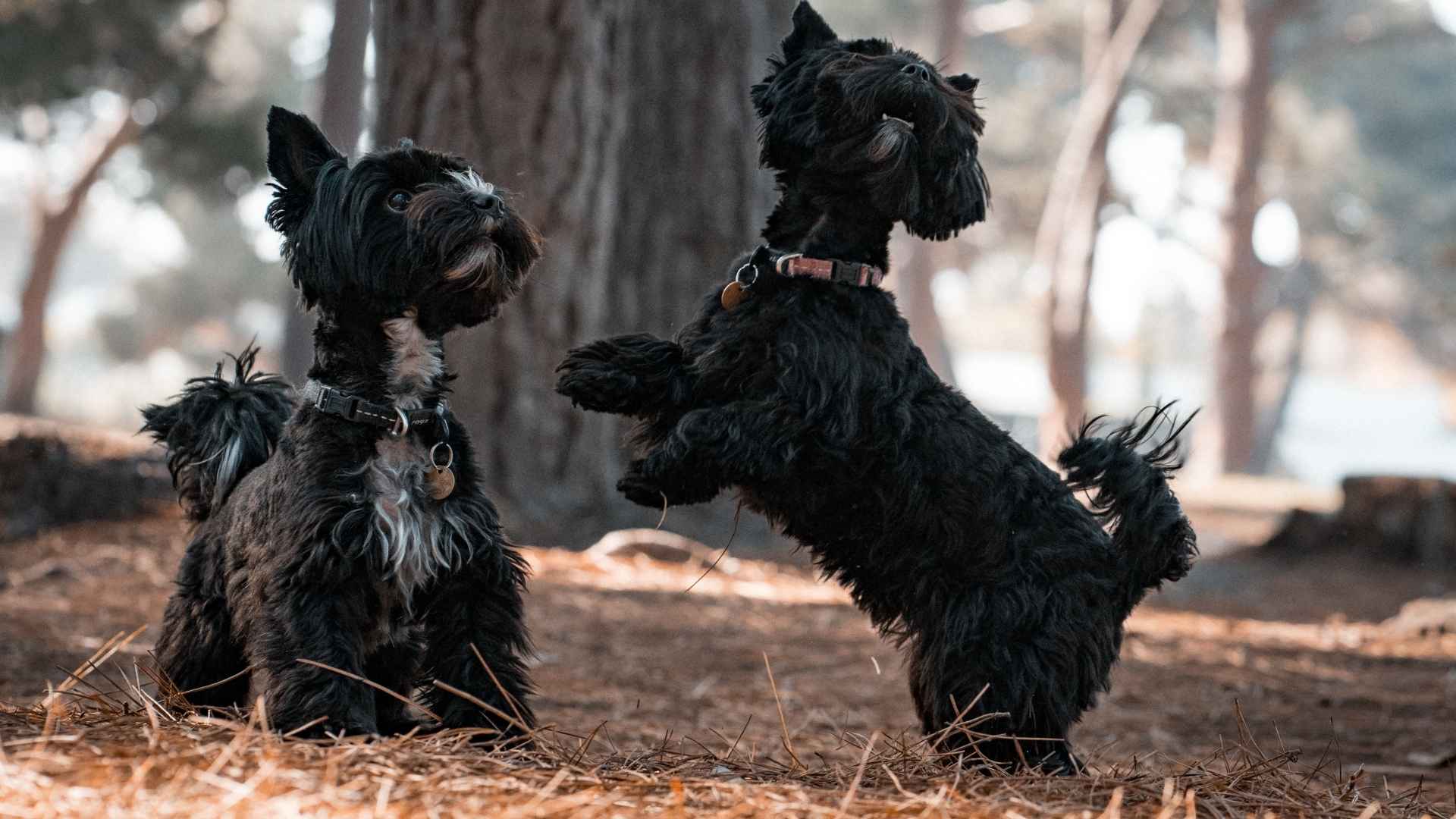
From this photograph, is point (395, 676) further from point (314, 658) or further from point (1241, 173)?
point (1241, 173)

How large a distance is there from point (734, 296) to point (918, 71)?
Result: 30.1 inches

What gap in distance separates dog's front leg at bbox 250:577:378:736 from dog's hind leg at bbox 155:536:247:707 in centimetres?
42

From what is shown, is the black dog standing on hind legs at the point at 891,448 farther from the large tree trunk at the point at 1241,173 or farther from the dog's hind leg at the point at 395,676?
the large tree trunk at the point at 1241,173

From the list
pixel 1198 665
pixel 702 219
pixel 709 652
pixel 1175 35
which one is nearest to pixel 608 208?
pixel 702 219

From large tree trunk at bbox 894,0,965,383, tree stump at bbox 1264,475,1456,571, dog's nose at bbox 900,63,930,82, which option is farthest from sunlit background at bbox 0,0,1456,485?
dog's nose at bbox 900,63,930,82

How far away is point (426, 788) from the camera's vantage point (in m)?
2.75

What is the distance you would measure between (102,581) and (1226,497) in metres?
15.7

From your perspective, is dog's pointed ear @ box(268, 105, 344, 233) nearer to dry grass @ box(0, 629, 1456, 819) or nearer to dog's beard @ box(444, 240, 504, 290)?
dog's beard @ box(444, 240, 504, 290)

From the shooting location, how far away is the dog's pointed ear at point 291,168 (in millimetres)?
3378

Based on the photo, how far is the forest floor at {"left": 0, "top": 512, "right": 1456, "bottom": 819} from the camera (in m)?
2.77

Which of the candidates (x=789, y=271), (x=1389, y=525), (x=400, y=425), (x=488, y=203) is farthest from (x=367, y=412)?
(x=1389, y=525)

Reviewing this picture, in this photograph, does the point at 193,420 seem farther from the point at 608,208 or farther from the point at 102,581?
the point at 608,208

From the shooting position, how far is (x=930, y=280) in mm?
26078

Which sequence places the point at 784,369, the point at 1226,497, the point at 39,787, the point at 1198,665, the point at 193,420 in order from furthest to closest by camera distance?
the point at 1226,497 < the point at 1198,665 < the point at 193,420 < the point at 784,369 < the point at 39,787
